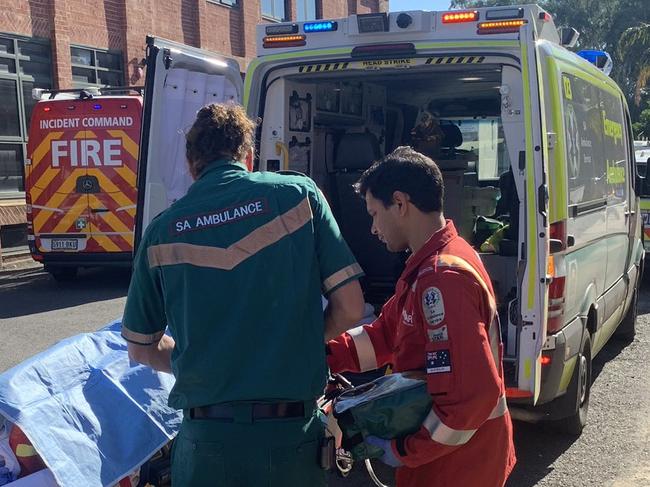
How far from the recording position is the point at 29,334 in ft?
27.1

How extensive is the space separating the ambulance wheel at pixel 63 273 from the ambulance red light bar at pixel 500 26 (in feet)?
29.3

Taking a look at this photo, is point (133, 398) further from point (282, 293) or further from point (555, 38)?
point (555, 38)

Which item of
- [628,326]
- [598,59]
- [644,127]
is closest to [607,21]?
[644,127]

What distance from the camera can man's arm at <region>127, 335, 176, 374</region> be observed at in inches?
103

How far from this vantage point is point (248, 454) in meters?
2.39

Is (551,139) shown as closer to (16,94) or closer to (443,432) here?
(443,432)

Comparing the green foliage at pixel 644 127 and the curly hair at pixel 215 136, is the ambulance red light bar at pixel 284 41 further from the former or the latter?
the green foliage at pixel 644 127

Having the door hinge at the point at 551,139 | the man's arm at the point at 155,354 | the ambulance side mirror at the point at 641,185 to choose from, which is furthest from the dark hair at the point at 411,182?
the ambulance side mirror at the point at 641,185

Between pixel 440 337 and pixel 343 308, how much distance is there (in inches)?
17.4

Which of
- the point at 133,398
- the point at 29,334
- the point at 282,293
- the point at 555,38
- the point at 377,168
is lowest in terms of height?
the point at 29,334

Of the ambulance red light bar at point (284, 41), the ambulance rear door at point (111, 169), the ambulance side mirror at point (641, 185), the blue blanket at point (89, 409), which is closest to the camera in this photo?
the blue blanket at point (89, 409)

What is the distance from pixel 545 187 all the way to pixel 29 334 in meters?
6.27

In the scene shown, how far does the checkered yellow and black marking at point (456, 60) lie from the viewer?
14.2 feet

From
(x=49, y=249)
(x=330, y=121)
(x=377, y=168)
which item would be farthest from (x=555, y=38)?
(x=49, y=249)
